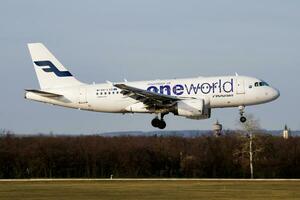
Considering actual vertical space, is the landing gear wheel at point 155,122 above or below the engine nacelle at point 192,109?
below

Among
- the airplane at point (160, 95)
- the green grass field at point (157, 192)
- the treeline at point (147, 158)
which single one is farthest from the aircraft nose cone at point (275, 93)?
the treeline at point (147, 158)

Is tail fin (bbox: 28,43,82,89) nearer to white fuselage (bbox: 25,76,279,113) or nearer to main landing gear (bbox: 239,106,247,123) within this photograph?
white fuselage (bbox: 25,76,279,113)

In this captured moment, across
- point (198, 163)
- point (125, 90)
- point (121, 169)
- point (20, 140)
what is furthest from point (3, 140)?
point (125, 90)

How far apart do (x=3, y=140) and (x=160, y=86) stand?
3813 inches

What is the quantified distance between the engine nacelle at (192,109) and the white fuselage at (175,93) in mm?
743

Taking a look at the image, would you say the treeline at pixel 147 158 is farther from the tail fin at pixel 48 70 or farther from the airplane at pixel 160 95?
the airplane at pixel 160 95

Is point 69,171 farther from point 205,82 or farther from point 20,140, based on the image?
point 205,82

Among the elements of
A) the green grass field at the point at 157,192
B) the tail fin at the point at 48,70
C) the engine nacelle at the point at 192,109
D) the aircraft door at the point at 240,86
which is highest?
the tail fin at the point at 48,70

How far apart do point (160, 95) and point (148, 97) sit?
1.73 metres

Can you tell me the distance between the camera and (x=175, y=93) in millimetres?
81750

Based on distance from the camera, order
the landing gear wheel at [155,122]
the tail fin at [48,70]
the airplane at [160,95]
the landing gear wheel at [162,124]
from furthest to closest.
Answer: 1. the tail fin at [48,70]
2. the landing gear wheel at [155,122]
3. the landing gear wheel at [162,124]
4. the airplane at [160,95]

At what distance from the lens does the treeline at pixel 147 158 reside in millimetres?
152375

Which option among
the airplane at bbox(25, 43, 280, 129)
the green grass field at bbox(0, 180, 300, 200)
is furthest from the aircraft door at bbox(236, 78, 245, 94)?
the green grass field at bbox(0, 180, 300, 200)

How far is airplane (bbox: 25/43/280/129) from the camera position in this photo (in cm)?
8031
